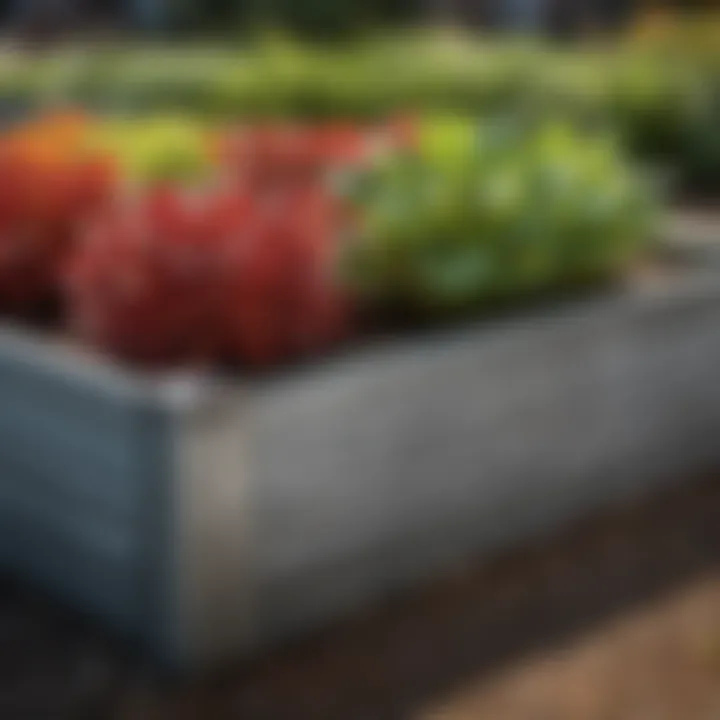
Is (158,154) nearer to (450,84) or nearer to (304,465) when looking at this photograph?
(304,465)

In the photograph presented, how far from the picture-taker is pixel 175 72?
10.3 m

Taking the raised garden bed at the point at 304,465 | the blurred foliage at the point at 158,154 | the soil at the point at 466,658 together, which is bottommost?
the soil at the point at 466,658

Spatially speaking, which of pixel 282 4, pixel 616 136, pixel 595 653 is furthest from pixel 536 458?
pixel 282 4

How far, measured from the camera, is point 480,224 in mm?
5277

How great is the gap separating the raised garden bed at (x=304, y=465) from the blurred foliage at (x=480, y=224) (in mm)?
153

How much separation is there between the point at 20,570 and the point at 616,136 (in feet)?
14.5

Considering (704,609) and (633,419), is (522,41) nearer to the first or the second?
(633,419)

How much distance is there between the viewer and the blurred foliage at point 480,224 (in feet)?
17.1

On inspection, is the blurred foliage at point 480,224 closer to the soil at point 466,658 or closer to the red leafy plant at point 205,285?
the red leafy plant at point 205,285

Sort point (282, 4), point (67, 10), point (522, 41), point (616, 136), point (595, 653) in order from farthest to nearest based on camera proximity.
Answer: point (67, 10), point (282, 4), point (522, 41), point (616, 136), point (595, 653)

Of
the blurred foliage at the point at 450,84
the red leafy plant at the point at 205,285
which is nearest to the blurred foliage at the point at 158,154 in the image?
the red leafy plant at the point at 205,285

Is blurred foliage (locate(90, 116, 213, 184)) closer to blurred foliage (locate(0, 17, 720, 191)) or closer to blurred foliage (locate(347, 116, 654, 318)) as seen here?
blurred foliage (locate(347, 116, 654, 318))

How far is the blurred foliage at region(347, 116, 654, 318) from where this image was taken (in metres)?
5.21

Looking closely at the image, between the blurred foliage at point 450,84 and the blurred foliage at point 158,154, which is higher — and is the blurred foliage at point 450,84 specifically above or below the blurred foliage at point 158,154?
below
